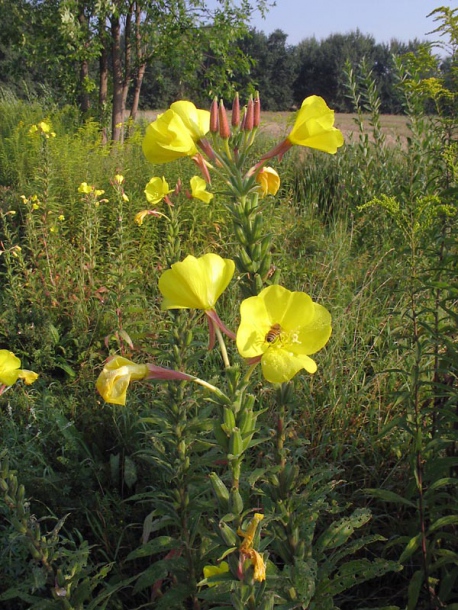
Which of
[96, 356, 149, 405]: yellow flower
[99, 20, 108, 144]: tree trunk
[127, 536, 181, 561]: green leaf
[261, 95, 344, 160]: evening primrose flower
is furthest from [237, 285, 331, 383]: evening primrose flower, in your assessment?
[99, 20, 108, 144]: tree trunk

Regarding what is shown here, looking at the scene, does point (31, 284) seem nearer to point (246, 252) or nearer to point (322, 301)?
point (322, 301)

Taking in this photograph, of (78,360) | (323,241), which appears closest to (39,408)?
(78,360)

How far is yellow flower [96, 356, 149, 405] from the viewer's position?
1008 millimetres

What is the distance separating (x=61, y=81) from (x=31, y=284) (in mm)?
7813

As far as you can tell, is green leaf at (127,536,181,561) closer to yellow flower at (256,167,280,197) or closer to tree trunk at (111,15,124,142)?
yellow flower at (256,167,280,197)

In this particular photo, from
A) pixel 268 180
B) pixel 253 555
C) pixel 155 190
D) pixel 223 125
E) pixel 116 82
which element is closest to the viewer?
pixel 253 555

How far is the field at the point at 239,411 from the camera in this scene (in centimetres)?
102

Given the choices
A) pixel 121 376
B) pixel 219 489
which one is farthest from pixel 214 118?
pixel 219 489

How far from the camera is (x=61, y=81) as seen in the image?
9734 mm

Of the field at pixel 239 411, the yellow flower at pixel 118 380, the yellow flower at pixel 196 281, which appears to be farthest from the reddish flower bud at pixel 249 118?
the yellow flower at pixel 118 380

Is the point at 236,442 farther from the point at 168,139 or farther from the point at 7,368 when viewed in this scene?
the point at 7,368

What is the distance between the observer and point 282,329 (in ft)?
Result: 3.28

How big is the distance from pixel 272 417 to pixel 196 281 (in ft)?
4.38

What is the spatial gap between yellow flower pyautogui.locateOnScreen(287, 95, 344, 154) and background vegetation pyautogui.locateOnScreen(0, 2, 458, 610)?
196 mm
